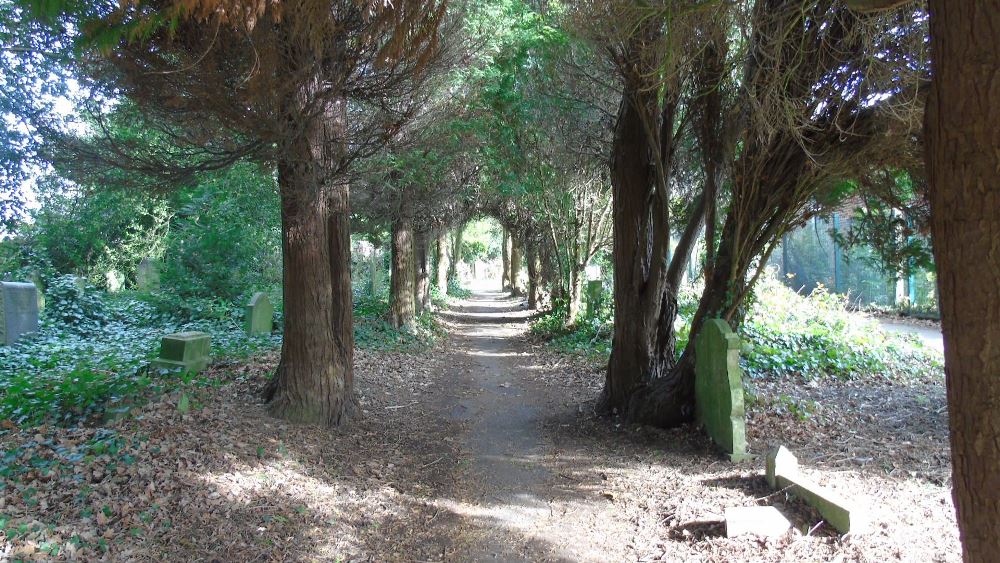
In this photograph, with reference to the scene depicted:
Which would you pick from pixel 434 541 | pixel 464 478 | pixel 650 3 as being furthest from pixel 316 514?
pixel 650 3

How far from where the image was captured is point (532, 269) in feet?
83.0

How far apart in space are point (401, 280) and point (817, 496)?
13.1m

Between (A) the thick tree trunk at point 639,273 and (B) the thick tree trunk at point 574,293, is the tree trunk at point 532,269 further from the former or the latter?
(A) the thick tree trunk at point 639,273

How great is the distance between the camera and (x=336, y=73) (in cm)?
666

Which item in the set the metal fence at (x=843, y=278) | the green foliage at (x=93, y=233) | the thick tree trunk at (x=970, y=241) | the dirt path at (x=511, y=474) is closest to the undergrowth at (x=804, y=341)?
the dirt path at (x=511, y=474)

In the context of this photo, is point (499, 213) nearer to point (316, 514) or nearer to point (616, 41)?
point (616, 41)

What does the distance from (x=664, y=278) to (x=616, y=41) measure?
296cm

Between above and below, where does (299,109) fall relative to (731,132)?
above

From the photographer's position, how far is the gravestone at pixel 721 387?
6.17 metres

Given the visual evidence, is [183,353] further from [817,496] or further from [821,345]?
[821,345]

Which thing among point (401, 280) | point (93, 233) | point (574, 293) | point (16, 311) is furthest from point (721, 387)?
point (93, 233)

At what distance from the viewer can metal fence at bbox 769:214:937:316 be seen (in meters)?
20.0

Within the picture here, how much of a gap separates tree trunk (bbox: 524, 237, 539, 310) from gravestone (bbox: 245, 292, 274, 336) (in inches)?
488

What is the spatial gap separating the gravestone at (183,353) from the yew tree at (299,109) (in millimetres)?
1351
